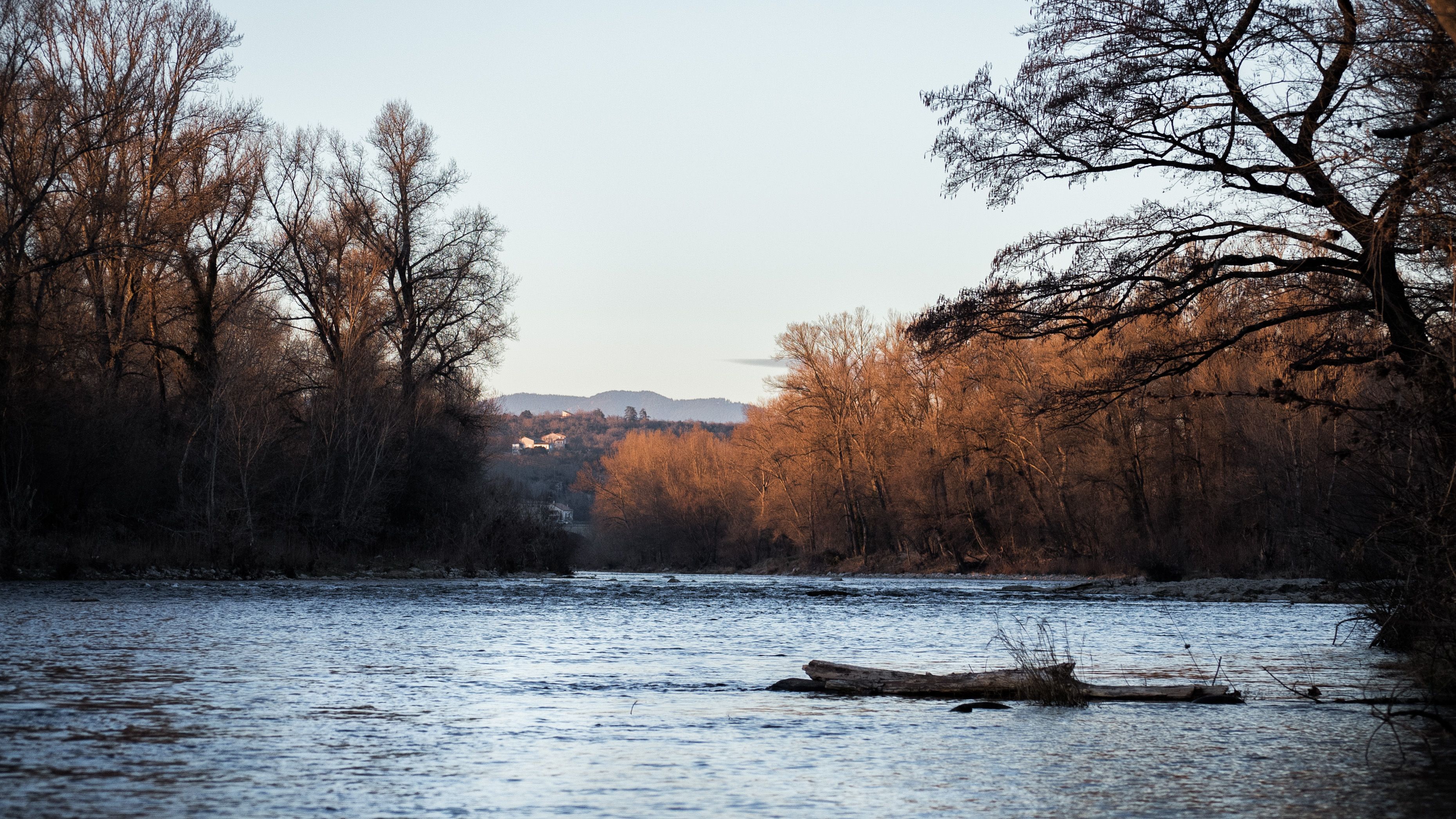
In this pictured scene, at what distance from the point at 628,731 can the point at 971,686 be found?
3866 mm

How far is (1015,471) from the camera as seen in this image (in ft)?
191

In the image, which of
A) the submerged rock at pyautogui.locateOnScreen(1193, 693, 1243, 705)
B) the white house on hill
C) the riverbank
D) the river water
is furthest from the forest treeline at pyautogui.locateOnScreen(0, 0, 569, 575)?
the white house on hill

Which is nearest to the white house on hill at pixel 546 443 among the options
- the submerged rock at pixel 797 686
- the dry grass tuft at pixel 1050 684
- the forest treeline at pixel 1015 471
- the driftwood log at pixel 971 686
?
the forest treeline at pixel 1015 471

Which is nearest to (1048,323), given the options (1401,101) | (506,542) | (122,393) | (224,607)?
(1401,101)

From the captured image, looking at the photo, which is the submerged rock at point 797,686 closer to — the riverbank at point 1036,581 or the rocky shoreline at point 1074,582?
the riverbank at point 1036,581

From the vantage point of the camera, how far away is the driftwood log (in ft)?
36.7

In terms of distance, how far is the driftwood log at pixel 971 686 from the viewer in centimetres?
1120

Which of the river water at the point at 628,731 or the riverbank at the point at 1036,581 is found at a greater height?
the riverbank at the point at 1036,581

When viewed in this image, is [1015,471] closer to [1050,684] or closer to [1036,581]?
[1036,581]

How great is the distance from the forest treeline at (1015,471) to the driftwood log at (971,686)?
1027 cm

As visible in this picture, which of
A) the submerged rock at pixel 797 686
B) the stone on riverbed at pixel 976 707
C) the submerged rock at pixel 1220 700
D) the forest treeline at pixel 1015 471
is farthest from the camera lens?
the forest treeline at pixel 1015 471

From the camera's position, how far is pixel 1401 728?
9312mm

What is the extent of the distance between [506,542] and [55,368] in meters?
19.5

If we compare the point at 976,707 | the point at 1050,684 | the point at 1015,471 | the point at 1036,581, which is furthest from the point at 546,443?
the point at 976,707
